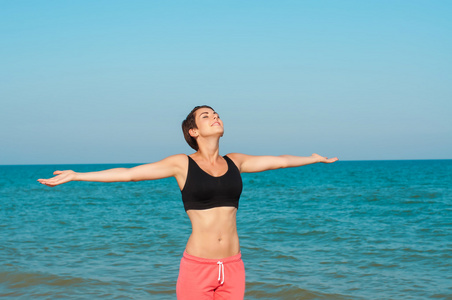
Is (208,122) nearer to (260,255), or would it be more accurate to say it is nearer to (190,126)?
(190,126)

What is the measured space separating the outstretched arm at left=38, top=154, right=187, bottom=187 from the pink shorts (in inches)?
28.4

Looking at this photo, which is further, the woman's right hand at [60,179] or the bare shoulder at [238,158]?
the bare shoulder at [238,158]

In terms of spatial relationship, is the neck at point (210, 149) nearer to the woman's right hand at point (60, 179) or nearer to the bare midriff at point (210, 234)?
the bare midriff at point (210, 234)

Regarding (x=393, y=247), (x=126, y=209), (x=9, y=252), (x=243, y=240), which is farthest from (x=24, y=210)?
(x=393, y=247)

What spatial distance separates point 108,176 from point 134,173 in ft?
0.68

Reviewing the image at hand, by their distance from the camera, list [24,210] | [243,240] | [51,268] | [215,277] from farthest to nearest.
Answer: [24,210] < [243,240] < [51,268] < [215,277]

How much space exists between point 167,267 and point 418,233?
27.9ft

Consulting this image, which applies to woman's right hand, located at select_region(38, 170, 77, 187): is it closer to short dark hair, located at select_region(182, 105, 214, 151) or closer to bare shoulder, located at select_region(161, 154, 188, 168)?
bare shoulder, located at select_region(161, 154, 188, 168)

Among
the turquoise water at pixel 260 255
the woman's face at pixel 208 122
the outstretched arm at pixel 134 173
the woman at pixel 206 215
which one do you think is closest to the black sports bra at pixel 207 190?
the woman at pixel 206 215

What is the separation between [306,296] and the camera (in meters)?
8.20

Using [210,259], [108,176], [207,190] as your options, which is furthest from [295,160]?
[108,176]

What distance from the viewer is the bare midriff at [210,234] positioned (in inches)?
154

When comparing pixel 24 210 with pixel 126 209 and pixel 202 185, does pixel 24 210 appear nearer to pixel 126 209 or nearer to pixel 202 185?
pixel 126 209

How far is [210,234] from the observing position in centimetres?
394
